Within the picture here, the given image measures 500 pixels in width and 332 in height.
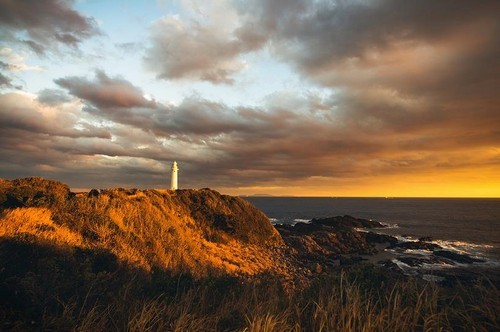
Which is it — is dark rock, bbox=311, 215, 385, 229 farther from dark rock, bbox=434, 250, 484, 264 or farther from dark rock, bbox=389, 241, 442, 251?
dark rock, bbox=434, 250, 484, 264

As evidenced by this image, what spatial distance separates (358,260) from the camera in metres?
33.0

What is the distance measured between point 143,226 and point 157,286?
34.4 ft

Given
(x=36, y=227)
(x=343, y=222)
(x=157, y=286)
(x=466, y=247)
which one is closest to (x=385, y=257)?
(x=466, y=247)

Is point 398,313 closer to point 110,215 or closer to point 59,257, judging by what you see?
point 59,257

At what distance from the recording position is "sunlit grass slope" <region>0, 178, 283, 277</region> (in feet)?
39.9

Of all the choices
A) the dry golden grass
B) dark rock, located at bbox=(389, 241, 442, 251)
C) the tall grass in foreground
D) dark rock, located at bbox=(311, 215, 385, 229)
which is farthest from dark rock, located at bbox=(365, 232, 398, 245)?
the tall grass in foreground

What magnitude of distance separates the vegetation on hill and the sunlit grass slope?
86 mm

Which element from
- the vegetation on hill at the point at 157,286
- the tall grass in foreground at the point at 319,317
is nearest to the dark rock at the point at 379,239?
the vegetation on hill at the point at 157,286

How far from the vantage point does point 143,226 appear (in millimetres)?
17625

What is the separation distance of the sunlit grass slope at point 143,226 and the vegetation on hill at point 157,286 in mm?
86

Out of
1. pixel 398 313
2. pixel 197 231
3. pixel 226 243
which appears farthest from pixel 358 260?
pixel 398 313

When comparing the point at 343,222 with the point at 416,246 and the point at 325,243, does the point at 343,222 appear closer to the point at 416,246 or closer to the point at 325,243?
the point at 416,246

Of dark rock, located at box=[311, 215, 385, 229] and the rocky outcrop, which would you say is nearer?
the rocky outcrop

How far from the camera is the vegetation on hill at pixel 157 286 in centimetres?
482
